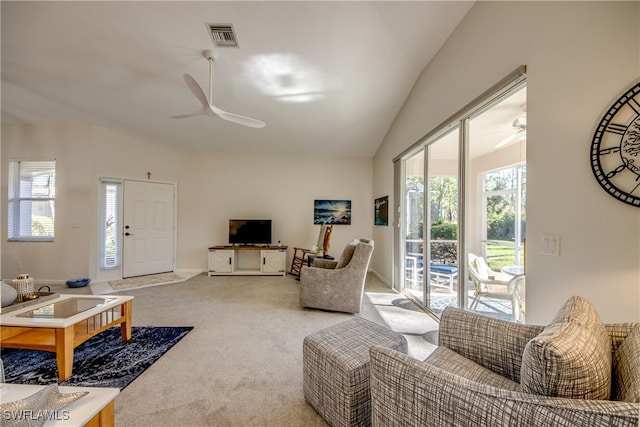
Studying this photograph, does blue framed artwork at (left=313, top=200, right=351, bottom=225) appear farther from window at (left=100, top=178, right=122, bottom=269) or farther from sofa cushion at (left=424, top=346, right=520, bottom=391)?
sofa cushion at (left=424, top=346, right=520, bottom=391)

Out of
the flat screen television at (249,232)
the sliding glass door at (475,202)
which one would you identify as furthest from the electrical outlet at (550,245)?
the flat screen television at (249,232)

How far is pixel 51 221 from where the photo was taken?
4457mm

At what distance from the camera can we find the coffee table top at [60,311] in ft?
5.94

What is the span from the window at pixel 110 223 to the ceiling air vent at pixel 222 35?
3.64 meters

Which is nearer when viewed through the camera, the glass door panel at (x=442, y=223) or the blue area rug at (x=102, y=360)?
the blue area rug at (x=102, y=360)

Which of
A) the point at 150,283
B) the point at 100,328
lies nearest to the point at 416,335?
the point at 100,328

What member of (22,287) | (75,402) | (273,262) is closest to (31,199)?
(22,287)

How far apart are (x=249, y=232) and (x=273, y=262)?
0.87m

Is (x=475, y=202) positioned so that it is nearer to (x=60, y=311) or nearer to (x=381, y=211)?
(x=381, y=211)

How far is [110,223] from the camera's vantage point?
4715 mm

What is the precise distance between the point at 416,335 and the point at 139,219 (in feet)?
17.6

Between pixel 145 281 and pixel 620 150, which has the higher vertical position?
pixel 620 150

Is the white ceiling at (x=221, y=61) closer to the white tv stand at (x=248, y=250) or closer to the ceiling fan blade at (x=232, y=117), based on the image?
the ceiling fan blade at (x=232, y=117)

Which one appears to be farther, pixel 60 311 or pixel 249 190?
pixel 249 190
